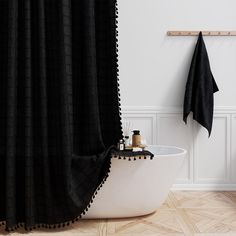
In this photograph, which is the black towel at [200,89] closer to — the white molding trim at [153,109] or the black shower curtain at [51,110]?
the white molding trim at [153,109]

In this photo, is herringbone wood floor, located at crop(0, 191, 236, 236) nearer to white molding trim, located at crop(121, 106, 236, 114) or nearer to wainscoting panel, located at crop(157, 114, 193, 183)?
wainscoting panel, located at crop(157, 114, 193, 183)

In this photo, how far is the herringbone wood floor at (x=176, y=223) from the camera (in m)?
1.92

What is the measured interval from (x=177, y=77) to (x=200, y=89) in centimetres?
24

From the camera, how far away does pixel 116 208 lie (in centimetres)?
207

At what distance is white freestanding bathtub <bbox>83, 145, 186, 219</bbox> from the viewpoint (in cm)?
201

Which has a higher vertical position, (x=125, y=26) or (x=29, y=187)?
(x=125, y=26)

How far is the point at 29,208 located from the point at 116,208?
0.54 meters

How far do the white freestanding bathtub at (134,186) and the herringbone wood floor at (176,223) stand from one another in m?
0.08

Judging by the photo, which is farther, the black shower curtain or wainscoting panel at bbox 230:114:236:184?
wainscoting panel at bbox 230:114:236:184

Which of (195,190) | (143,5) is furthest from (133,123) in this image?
(143,5)

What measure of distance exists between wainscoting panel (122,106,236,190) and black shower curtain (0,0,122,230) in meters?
0.68

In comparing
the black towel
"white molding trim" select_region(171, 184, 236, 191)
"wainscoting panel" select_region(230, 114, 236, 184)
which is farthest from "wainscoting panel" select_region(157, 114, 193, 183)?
"wainscoting panel" select_region(230, 114, 236, 184)

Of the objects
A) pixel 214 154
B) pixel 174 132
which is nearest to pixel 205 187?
pixel 214 154

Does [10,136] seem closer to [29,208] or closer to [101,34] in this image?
[29,208]
